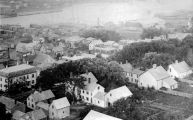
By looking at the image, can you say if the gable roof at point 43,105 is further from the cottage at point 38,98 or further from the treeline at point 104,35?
the treeline at point 104,35

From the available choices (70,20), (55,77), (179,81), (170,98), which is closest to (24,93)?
(55,77)

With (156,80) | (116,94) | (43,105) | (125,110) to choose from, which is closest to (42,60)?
(43,105)

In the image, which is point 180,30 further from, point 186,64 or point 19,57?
point 19,57

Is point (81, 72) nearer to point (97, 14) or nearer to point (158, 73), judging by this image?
point (158, 73)

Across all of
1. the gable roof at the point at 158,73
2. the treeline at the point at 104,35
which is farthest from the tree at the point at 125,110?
the treeline at the point at 104,35

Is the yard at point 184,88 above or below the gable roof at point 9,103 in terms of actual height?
above

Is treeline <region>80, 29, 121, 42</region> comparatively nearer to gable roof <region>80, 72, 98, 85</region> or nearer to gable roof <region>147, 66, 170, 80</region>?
gable roof <region>147, 66, 170, 80</region>

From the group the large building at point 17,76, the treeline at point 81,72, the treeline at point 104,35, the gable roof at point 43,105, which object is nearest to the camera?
the gable roof at point 43,105

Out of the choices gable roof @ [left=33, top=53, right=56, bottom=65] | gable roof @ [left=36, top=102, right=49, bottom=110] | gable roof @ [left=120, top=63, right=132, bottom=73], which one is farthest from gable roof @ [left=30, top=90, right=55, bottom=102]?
gable roof @ [left=33, top=53, right=56, bottom=65]
